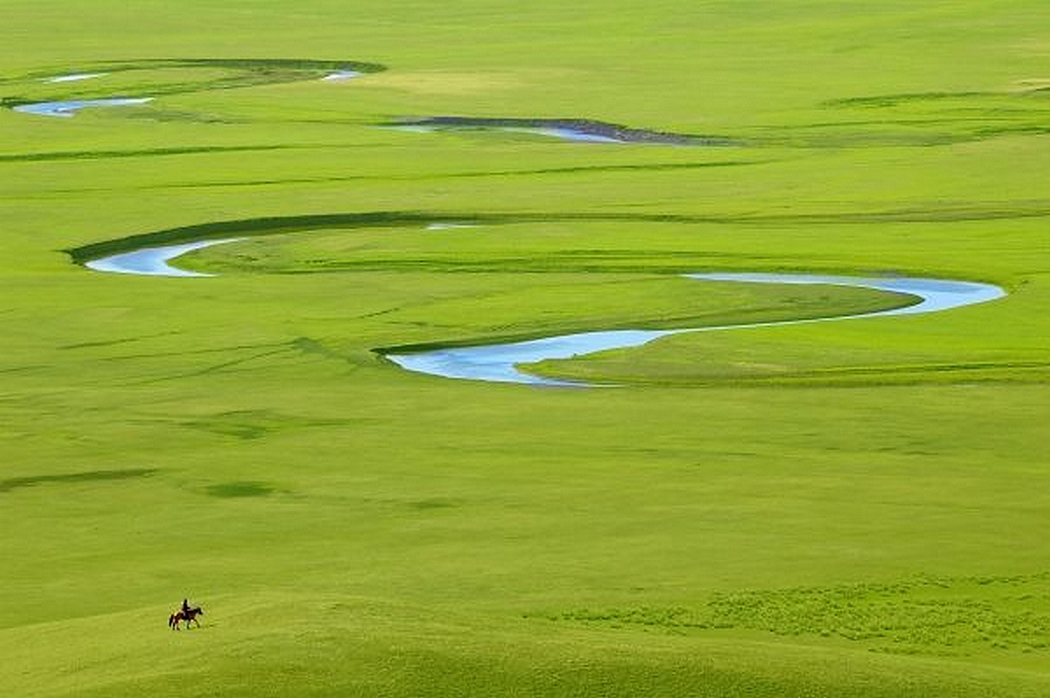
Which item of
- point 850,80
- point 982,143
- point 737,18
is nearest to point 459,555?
point 982,143

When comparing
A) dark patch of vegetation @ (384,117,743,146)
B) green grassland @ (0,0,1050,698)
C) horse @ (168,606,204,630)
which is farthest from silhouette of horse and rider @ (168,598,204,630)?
dark patch of vegetation @ (384,117,743,146)

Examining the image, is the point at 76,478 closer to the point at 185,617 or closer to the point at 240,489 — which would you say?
the point at 240,489

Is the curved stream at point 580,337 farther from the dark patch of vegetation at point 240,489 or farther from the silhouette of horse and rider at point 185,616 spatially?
the silhouette of horse and rider at point 185,616

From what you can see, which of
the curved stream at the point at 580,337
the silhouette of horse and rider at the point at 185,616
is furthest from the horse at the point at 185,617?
the curved stream at the point at 580,337

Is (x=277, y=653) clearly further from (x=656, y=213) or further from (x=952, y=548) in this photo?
(x=656, y=213)

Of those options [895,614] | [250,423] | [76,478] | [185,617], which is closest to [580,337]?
[250,423]
